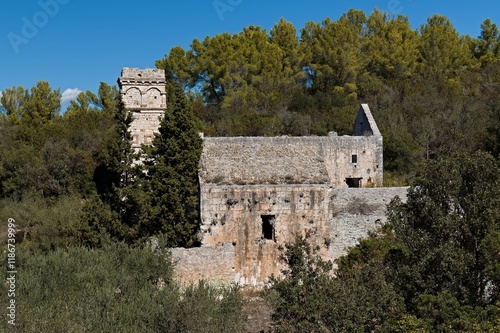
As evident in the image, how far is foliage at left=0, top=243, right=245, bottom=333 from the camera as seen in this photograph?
1266 cm

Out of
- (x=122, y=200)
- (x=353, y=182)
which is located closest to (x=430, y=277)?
(x=353, y=182)

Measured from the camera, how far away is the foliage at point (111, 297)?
12.7m

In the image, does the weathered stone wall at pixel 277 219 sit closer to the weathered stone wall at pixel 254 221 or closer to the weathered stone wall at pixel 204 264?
the weathered stone wall at pixel 254 221

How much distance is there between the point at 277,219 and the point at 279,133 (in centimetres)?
1262

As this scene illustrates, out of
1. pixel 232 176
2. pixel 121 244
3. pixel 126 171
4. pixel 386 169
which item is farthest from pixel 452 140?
pixel 121 244

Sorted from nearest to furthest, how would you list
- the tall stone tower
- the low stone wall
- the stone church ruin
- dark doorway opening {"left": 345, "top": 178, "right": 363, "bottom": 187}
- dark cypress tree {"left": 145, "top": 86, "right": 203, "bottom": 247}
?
the stone church ruin, dark cypress tree {"left": 145, "top": 86, "right": 203, "bottom": 247}, the low stone wall, dark doorway opening {"left": 345, "top": 178, "right": 363, "bottom": 187}, the tall stone tower

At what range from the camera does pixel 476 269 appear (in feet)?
40.8

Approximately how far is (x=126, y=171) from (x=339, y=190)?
8.00m

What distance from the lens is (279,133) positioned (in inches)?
1246

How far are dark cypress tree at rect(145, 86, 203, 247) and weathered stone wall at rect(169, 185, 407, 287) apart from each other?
32.7 inches

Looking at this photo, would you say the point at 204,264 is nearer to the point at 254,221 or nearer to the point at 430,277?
the point at 254,221

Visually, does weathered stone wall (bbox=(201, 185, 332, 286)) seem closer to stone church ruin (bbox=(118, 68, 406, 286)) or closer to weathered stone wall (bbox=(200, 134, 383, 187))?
stone church ruin (bbox=(118, 68, 406, 286))

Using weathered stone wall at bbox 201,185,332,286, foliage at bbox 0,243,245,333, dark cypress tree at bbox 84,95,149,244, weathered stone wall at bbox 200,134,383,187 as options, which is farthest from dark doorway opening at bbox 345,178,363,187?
foliage at bbox 0,243,245,333

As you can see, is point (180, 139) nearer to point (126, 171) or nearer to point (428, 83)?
point (126, 171)
